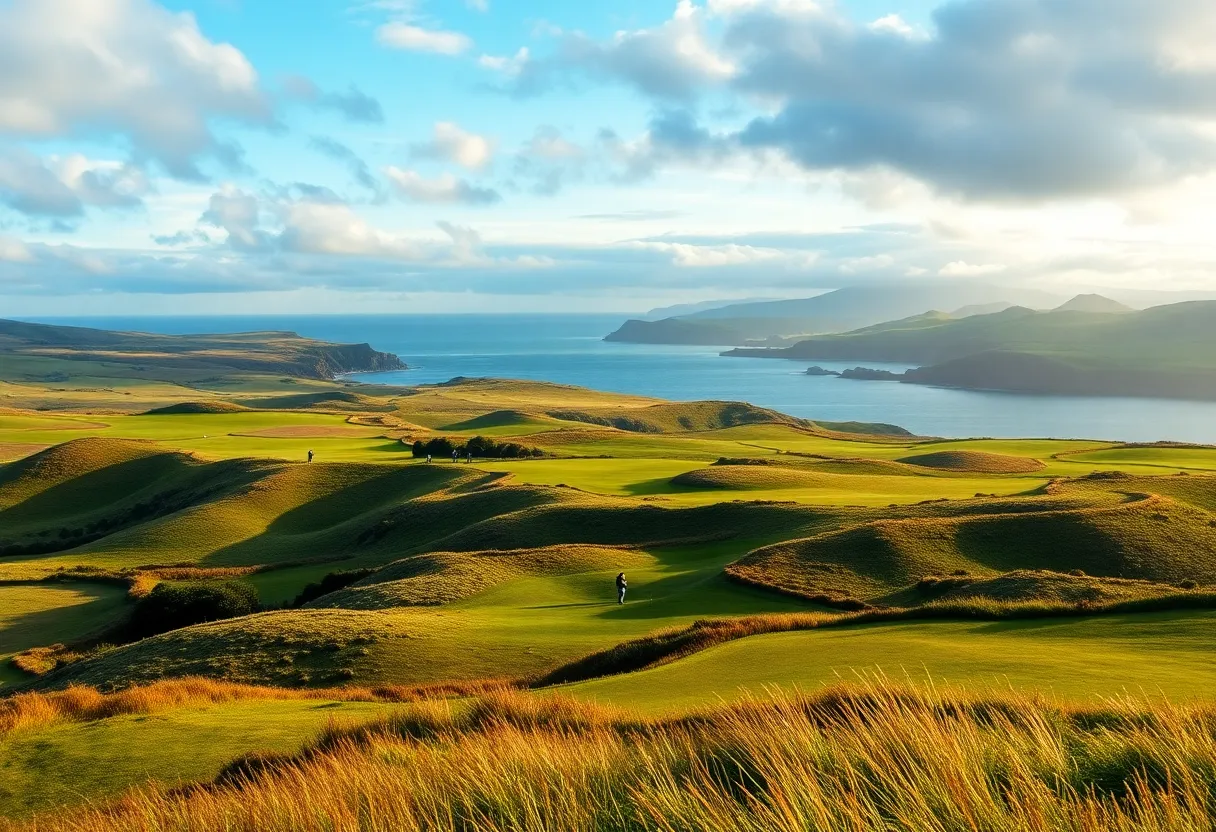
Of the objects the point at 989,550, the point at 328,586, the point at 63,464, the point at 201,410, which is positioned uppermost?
the point at 201,410

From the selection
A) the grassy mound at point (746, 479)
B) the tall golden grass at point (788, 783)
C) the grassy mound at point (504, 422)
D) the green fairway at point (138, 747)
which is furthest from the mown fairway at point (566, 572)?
A: the grassy mound at point (504, 422)

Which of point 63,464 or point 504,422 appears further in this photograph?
point 504,422

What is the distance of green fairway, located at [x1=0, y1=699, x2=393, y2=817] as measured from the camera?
10.5 meters

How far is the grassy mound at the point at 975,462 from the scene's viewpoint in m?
60.1

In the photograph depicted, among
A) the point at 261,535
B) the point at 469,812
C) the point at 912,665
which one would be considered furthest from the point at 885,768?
the point at 261,535

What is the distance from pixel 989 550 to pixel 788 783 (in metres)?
27.3

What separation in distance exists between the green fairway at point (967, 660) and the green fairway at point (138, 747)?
4220mm

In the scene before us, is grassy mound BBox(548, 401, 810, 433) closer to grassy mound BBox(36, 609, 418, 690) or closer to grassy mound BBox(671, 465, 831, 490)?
grassy mound BBox(671, 465, 831, 490)

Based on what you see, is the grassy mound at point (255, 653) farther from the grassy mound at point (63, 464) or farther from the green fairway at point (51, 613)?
the grassy mound at point (63, 464)

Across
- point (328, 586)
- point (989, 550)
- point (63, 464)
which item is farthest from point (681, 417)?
point (989, 550)

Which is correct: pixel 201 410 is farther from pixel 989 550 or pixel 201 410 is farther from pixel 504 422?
pixel 989 550

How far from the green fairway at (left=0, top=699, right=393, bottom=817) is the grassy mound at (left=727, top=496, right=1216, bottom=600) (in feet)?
51.8

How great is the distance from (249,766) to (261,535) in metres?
42.6

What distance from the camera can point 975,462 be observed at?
208 feet
